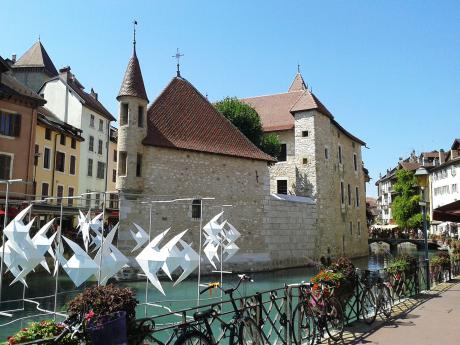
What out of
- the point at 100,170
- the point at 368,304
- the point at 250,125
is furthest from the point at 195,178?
the point at 100,170

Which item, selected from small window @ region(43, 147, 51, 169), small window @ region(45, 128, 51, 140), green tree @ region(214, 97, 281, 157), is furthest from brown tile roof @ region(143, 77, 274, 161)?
small window @ region(43, 147, 51, 169)

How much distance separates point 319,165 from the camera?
2827 centimetres

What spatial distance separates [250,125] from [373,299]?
74.7 ft

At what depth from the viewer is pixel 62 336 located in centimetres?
323

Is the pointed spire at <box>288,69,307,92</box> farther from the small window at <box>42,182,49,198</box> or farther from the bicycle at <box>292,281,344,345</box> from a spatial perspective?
the bicycle at <box>292,281,344,345</box>

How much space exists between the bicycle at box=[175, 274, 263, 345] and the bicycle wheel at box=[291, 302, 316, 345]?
0.89m

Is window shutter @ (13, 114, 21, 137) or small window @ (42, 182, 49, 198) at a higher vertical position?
window shutter @ (13, 114, 21, 137)

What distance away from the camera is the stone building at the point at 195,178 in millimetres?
20297

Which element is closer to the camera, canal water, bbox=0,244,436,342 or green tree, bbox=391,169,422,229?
canal water, bbox=0,244,436,342

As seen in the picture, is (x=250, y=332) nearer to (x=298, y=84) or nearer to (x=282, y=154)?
(x=282, y=154)

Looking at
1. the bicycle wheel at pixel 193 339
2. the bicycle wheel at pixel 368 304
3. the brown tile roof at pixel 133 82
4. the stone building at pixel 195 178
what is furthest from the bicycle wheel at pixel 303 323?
the brown tile roof at pixel 133 82

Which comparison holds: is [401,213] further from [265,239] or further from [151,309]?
[151,309]

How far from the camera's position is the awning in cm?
1003

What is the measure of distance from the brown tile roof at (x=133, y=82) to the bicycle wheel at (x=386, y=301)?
1553 cm
